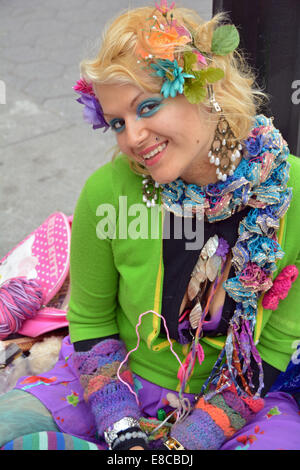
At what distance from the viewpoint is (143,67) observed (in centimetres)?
125

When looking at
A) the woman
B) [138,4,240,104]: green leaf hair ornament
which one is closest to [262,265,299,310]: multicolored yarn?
the woman

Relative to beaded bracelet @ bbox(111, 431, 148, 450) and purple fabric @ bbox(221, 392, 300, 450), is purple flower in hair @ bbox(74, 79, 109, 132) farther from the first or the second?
purple fabric @ bbox(221, 392, 300, 450)

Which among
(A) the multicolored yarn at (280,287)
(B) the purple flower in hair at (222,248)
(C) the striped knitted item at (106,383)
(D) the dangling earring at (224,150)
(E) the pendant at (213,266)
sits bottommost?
(C) the striped knitted item at (106,383)

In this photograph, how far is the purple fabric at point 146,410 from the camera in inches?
60.6

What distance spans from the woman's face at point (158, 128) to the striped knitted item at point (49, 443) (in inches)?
27.7

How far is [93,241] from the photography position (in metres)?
1.55

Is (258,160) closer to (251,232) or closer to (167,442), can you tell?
(251,232)

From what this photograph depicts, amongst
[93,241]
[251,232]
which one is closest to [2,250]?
[93,241]

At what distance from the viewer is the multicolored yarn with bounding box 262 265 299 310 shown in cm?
151

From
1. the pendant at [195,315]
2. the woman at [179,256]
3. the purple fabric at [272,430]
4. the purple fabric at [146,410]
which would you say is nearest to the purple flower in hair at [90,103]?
the woman at [179,256]

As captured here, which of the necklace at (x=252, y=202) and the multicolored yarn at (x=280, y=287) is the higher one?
the necklace at (x=252, y=202)

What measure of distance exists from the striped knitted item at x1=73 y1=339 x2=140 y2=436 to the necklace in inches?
15.3

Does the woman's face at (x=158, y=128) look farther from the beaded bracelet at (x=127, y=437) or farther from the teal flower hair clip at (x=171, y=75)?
the beaded bracelet at (x=127, y=437)

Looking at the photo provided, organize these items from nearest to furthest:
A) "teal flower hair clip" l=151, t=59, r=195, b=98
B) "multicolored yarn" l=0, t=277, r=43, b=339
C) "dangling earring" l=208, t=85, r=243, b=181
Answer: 1. "teal flower hair clip" l=151, t=59, r=195, b=98
2. "dangling earring" l=208, t=85, r=243, b=181
3. "multicolored yarn" l=0, t=277, r=43, b=339
